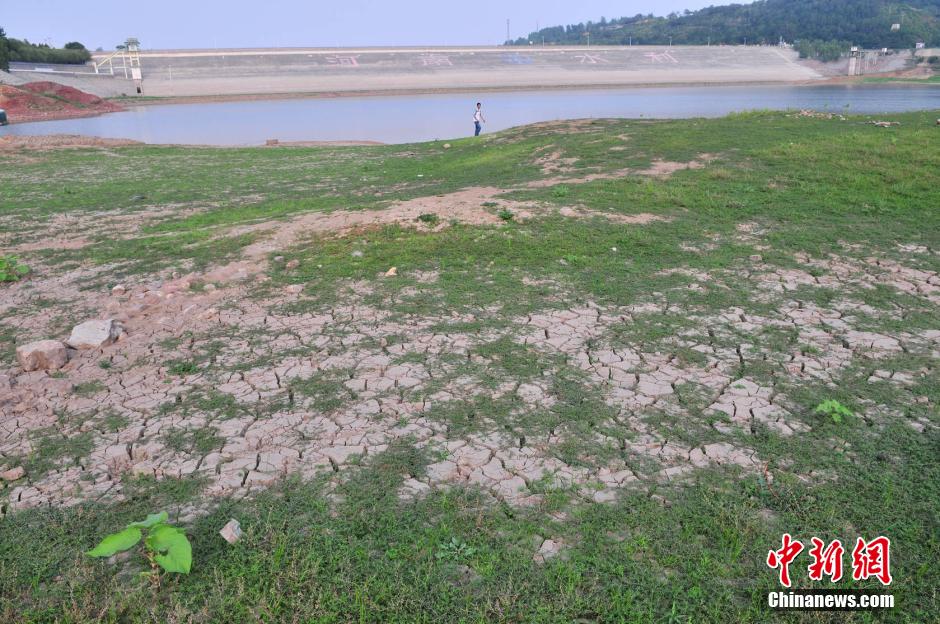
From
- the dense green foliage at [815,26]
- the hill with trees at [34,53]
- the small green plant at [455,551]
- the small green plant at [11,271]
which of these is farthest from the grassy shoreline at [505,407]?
the dense green foliage at [815,26]

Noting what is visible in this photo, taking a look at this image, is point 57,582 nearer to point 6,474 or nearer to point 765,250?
point 6,474

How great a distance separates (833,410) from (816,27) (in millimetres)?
132643

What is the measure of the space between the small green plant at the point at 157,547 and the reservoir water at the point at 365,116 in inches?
959

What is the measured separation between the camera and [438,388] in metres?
4.97

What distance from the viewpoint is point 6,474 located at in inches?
160

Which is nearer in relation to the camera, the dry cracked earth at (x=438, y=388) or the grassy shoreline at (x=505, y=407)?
the grassy shoreline at (x=505, y=407)

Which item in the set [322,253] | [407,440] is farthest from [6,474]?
[322,253]

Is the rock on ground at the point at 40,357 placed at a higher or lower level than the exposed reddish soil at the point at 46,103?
lower

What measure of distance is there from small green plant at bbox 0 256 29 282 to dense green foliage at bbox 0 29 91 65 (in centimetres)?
6045

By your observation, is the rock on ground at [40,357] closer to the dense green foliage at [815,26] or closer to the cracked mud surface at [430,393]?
the cracked mud surface at [430,393]

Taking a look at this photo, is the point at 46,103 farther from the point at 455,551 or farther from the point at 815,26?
the point at 815,26

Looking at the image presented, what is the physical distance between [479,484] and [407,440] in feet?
2.31

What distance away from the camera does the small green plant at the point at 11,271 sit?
310 inches

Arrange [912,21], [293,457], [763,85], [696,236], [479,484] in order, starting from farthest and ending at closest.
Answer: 1. [912,21]
2. [763,85]
3. [696,236]
4. [293,457]
5. [479,484]
